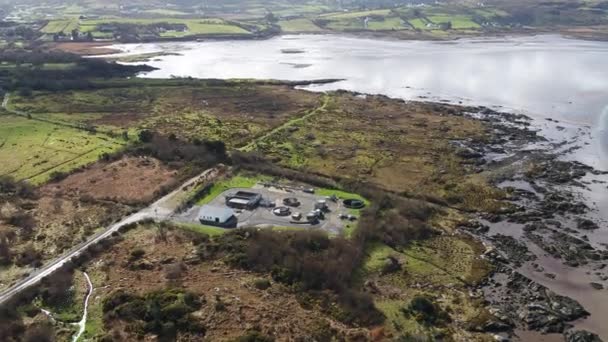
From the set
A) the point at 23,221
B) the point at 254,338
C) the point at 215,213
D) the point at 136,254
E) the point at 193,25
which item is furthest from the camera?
the point at 193,25

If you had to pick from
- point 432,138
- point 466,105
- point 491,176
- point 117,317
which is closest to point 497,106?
point 466,105

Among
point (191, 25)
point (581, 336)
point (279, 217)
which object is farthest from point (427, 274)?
point (191, 25)

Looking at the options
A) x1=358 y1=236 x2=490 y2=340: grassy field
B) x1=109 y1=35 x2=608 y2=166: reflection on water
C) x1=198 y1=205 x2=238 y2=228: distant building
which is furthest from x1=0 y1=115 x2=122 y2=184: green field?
x1=109 y1=35 x2=608 y2=166: reflection on water

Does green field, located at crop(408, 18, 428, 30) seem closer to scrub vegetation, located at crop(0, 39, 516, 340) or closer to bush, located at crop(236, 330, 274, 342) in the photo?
scrub vegetation, located at crop(0, 39, 516, 340)

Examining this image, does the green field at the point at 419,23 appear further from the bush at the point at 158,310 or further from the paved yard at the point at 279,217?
the bush at the point at 158,310

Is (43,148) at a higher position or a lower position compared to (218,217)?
higher

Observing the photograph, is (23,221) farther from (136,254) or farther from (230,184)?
(230,184)

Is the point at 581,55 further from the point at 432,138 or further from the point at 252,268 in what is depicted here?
the point at 252,268

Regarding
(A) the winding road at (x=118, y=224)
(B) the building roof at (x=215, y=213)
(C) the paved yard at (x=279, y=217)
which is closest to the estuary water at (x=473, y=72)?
(C) the paved yard at (x=279, y=217)
